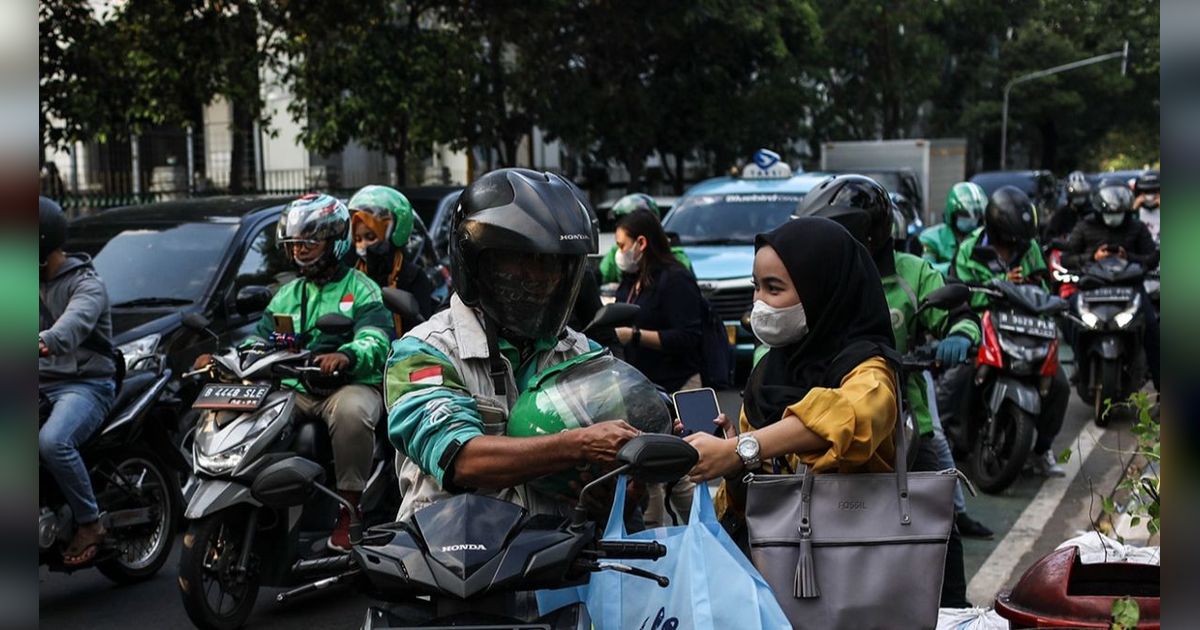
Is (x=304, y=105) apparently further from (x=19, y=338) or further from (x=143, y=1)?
(x=19, y=338)

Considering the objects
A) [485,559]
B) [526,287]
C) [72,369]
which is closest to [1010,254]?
[72,369]

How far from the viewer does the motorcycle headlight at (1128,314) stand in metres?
10.4

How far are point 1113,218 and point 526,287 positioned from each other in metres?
9.38

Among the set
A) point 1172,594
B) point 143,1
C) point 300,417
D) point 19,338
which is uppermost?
point 143,1

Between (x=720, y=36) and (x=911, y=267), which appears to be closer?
(x=911, y=267)

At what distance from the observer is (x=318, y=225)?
6.23 meters

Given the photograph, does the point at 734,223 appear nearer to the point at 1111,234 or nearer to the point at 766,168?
the point at 766,168

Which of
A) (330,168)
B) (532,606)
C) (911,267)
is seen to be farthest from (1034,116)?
(532,606)

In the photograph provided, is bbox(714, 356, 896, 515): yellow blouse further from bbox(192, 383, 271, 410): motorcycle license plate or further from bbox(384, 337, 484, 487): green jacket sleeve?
bbox(192, 383, 271, 410): motorcycle license plate

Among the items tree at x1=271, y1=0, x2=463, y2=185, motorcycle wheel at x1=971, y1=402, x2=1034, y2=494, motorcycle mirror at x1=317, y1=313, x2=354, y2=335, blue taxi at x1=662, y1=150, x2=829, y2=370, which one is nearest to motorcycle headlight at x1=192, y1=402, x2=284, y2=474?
motorcycle mirror at x1=317, y1=313, x2=354, y2=335

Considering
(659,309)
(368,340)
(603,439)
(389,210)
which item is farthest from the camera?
(659,309)

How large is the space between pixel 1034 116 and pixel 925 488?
2167 inches

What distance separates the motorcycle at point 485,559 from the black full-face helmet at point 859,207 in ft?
9.17

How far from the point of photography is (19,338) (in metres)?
1.30
